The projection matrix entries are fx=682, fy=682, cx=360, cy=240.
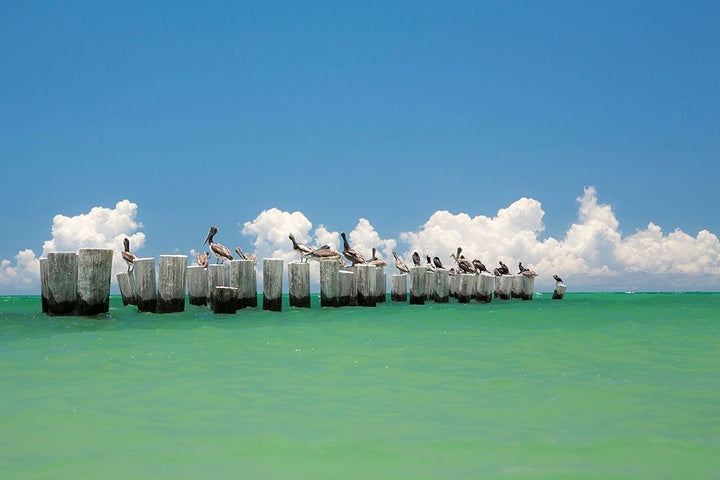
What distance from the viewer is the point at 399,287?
24.1 m

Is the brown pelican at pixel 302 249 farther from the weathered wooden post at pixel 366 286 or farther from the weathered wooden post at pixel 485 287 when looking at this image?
the weathered wooden post at pixel 485 287

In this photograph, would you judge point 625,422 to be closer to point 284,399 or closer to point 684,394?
point 684,394

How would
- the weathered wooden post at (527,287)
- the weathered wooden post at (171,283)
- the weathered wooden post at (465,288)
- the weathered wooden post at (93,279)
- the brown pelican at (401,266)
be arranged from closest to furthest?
the weathered wooden post at (93,279) < the weathered wooden post at (171,283) < the weathered wooden post at (465,288) < the brown pelican at (401,266) < the weathered wooden post at (527,287)

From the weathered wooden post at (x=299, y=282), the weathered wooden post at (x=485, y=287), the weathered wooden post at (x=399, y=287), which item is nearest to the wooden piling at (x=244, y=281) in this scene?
the weathered wooden post at (x=299, y=282)

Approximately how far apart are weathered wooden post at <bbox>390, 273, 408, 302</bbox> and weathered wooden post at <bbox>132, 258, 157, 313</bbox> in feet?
35.2

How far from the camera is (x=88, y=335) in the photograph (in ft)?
35.6

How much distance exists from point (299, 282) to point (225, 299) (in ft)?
6.79

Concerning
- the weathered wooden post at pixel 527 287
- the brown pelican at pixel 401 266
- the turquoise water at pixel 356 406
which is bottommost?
the turquoise water at pixel 356 406

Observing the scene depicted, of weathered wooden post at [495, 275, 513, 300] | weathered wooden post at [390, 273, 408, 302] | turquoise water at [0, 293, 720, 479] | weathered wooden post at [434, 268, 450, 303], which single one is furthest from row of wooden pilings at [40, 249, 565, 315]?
weathered wooden post at [495, 275, 513, 300]

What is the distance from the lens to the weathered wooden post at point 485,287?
961 inches

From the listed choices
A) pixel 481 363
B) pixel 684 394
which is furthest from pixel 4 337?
pixel 684 394

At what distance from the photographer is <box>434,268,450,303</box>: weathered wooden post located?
23.0 m

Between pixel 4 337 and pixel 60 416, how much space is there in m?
→ 6.55

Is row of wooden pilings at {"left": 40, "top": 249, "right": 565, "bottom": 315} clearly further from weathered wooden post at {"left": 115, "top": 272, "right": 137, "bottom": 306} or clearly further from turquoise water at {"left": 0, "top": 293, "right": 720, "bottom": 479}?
turquoise water at {"left": 0, "top": 293, "right": 720, "bottom": 479}
